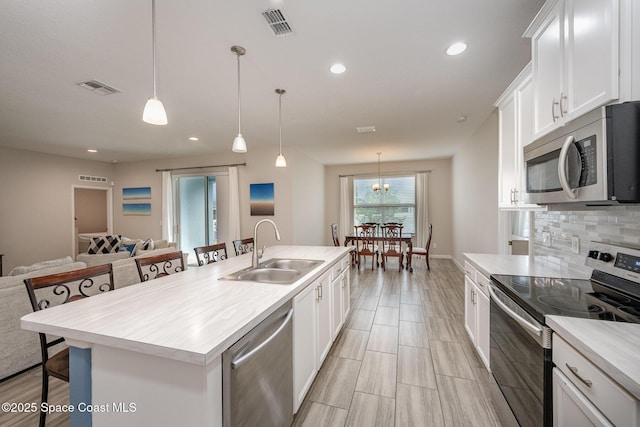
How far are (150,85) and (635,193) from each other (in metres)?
3.65

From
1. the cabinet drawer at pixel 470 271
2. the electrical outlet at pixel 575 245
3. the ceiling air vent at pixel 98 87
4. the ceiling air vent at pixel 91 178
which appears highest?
the ceiling air vent at pixel 98 87

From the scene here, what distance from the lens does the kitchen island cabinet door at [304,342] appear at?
5.17 feet

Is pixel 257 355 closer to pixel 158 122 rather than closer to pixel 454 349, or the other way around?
pixel 158 122

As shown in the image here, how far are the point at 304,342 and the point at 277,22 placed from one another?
223 centimetres

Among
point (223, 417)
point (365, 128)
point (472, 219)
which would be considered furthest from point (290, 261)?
point (472, 219)

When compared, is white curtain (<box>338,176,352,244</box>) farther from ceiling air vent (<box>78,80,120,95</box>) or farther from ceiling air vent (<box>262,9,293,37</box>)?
ceiling air vent (<box>262,9,293,37</box>)

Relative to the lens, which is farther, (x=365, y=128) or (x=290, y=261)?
(x=365, y=128)

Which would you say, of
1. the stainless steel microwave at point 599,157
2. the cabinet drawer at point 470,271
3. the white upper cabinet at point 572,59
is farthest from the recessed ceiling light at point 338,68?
Answer: the cabinet drawer at point 470,271

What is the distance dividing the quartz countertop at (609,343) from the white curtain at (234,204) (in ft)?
17.4

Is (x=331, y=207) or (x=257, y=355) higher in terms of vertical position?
(x=331, y=207)

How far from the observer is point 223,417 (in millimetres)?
936

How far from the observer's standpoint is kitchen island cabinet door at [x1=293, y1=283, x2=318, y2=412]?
1.58m

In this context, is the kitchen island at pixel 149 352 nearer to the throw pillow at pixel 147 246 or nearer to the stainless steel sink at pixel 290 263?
the stainless steel sink at pixel 290 263

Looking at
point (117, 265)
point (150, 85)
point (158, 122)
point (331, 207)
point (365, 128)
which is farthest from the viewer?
point (331, 207)
